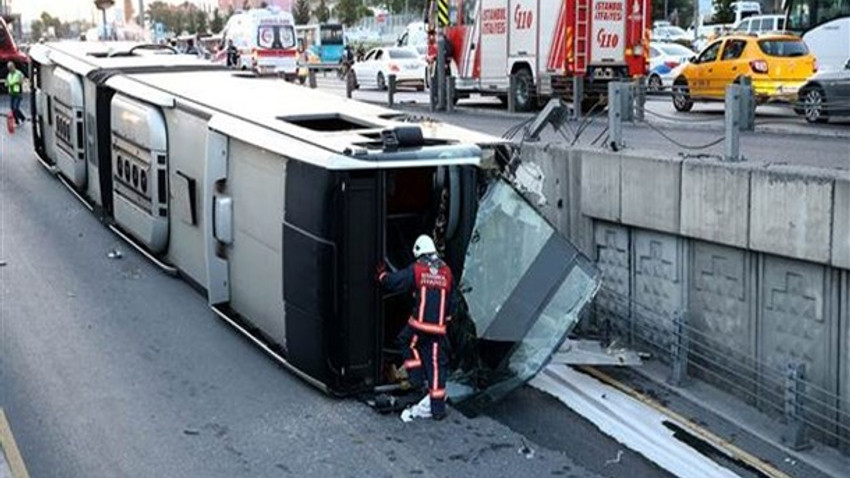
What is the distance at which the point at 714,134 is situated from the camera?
16.8 m

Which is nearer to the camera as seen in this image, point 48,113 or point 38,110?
point 48,113

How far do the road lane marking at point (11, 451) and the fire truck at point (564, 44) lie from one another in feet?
53.0

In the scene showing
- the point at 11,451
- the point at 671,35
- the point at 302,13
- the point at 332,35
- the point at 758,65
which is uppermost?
the point at 302,13

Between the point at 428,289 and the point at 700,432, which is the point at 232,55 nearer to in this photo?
the point at 428,289

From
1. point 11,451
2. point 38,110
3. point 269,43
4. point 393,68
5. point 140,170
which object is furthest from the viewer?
point 269,43

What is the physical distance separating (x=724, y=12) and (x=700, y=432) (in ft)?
222

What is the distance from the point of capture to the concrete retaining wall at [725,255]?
9.22 meters

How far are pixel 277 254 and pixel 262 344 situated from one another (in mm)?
1079

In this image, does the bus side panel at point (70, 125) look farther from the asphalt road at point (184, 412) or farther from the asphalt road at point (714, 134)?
the asphalt road at point (714, 134)

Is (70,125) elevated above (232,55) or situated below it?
below

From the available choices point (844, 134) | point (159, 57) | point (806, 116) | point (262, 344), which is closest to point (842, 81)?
point (806, 116)

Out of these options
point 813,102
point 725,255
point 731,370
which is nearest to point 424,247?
point 725,255

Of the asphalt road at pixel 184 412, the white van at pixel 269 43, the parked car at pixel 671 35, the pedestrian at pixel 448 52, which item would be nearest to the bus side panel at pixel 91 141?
the asphalt road at pixel 184 412

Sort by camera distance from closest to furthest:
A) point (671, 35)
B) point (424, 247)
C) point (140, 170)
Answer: point (424, 247), point (140, 170), point (671, 35)
